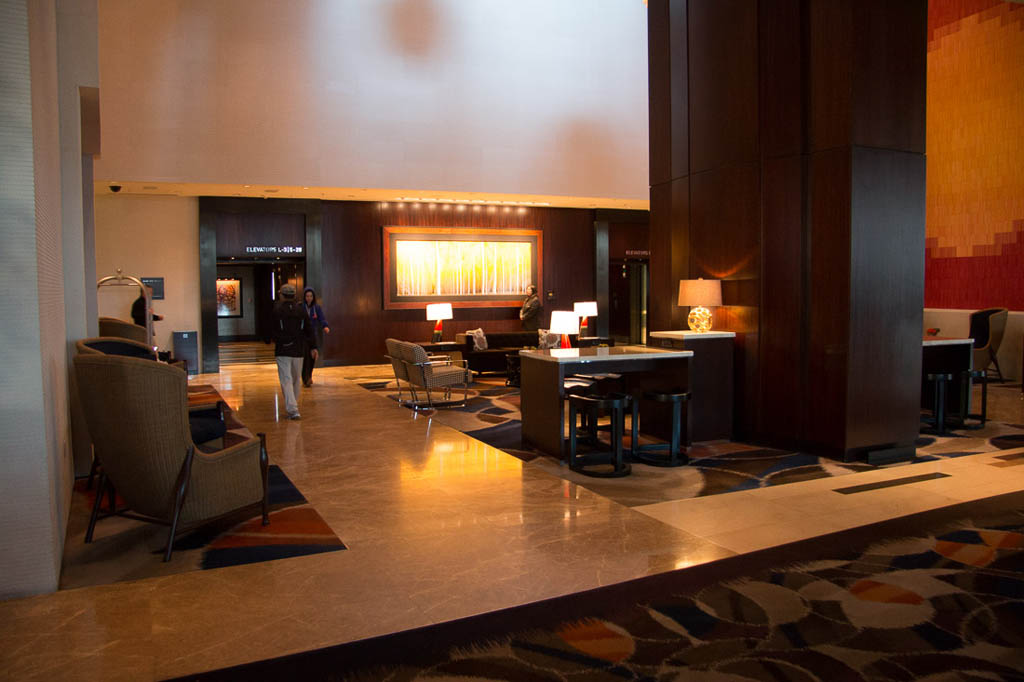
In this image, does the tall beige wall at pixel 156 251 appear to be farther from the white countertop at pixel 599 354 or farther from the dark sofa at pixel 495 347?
the white countertop at pixel 599 354

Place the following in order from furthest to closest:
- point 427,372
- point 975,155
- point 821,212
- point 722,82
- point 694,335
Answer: point 975,155 → point 427,372 → point 722,82 → point 694,335 → point 821,212

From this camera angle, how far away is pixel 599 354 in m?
7.21

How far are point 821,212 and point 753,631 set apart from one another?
15.2ft

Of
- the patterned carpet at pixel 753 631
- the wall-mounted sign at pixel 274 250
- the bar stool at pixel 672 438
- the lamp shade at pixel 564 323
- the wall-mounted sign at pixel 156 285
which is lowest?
the patterned carpet at pixel 753 631

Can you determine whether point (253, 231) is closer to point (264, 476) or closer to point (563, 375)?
point (563, 375)

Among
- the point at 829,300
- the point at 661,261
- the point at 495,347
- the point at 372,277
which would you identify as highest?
the point at 372,277

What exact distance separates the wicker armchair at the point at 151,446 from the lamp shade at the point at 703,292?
4.76 metres

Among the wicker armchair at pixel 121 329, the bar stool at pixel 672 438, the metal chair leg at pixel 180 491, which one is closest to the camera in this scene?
the metal chair leg at pixel 180 491

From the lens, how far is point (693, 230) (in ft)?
27.4

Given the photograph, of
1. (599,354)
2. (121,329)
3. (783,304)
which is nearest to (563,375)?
(599,354)

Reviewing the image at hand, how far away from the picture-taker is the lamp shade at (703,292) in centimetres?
770

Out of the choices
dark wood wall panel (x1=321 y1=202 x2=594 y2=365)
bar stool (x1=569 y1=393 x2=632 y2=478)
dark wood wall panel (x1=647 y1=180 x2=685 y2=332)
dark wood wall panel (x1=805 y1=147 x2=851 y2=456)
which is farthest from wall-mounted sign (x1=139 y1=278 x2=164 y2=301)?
dark wood wall panel (x1=805 y1=147 x2=851 y2=456)

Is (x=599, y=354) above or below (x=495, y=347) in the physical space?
above

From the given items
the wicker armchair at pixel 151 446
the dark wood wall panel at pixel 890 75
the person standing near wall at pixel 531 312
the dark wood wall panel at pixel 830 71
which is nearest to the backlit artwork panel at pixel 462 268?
the person standing near wall at pixel 531 312
